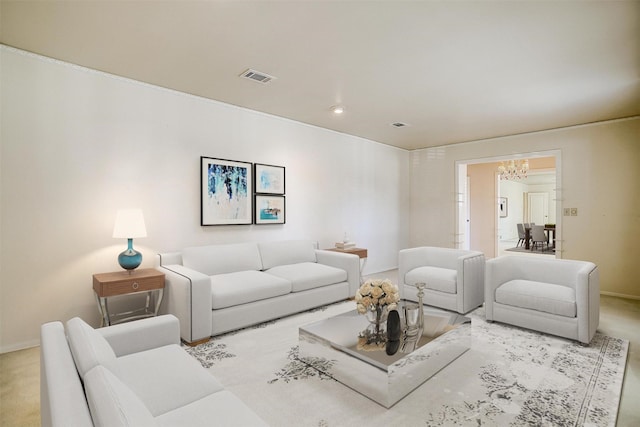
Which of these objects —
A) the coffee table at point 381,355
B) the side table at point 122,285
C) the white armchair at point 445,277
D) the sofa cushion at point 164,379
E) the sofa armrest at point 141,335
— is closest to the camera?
the sofa cushion at point 164,379

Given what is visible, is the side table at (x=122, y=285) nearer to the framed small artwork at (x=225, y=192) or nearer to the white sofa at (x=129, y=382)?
the framed small artwork at (x=225, y=192)

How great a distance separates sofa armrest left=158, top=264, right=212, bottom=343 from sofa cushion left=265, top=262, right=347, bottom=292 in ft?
3.48

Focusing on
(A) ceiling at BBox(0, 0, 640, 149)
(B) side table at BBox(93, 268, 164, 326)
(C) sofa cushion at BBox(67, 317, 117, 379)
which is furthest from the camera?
(B) side table at BBox(93, 268, 164, 326)

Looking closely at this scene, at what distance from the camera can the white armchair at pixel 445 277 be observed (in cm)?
382

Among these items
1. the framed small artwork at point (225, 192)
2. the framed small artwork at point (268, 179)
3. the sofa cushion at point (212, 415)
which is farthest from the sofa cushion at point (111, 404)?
the framed small artwork at point (268, 179)

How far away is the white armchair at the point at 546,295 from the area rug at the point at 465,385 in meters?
0.15

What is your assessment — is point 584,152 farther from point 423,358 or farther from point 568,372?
point 423,358

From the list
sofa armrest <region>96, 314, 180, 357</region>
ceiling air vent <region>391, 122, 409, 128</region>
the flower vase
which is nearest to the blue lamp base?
sofa armrest <region>96, 314, 180, 357</region>

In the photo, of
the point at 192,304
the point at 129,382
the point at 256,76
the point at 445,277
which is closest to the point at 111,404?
the point at 129,382

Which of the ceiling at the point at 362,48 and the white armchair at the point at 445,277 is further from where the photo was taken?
the white armchair at the point at 445,277

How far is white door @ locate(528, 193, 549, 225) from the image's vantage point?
1309 centimetres

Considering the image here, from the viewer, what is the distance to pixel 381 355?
220cm

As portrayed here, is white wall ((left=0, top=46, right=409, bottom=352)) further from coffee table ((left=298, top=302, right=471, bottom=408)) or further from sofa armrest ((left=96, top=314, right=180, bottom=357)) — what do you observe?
coffee table ((left=298, top=302, right=471, bottom=408))

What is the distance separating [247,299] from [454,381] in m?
2.02
